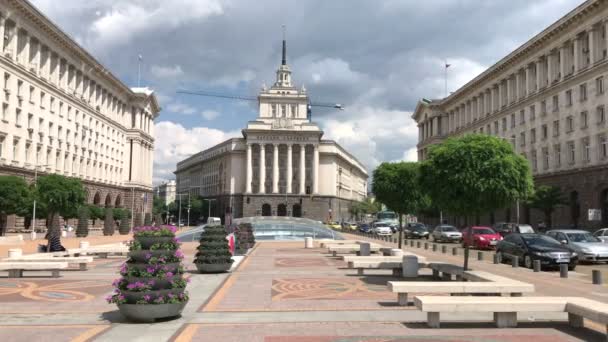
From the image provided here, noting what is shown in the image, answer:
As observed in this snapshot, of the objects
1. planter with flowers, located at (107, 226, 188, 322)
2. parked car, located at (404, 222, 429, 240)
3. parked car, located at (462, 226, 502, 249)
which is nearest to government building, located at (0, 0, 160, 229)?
parked car, located at (404, 222, 429, 240)

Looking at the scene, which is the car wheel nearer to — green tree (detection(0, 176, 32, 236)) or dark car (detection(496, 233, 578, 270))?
dark car (detection(496, 233, 578, 270))

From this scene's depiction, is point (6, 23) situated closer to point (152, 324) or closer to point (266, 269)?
point (266, 269)

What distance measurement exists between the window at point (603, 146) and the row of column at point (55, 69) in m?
59.2

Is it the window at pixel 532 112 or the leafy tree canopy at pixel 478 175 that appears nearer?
the leafy tree canopy at pixel 478 175

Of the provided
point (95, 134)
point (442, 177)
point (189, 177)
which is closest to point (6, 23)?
point (95, 134)

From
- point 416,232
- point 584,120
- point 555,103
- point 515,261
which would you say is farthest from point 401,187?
point 555,103

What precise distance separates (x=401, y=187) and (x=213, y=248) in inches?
527

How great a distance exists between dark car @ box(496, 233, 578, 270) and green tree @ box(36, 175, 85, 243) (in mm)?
32992

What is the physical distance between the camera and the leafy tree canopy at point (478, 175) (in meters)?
17.3

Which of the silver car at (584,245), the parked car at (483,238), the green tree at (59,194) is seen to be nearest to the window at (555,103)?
the parked car at (483,238)

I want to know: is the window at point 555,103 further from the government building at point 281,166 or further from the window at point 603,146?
the government building at point 281,166

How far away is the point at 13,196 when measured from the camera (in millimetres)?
48062

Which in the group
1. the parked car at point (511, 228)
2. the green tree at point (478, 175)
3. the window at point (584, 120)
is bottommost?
the parked car at point (511, 228)

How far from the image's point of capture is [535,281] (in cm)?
1864
